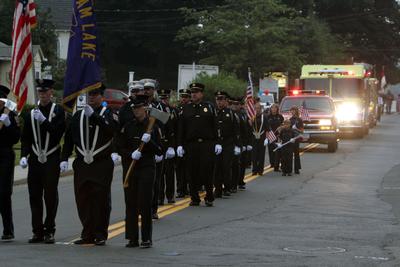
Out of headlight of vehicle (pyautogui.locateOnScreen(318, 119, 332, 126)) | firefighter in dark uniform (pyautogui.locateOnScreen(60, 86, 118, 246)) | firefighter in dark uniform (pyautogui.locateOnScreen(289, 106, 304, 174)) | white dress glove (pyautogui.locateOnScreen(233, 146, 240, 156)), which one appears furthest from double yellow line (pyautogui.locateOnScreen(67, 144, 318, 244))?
headlight of vehicle (pyautogui.locateOnScreen(318, 119, 332, 126))

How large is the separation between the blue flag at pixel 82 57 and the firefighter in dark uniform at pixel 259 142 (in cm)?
1156

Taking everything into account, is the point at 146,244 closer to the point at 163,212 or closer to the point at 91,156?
the point at 91,156

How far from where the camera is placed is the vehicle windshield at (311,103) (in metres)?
32.9

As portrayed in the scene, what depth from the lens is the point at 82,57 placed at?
→ 38.2ft

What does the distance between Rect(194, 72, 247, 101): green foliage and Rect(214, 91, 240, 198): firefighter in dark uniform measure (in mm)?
28712

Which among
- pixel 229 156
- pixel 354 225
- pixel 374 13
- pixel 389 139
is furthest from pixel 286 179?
pixel 374 13

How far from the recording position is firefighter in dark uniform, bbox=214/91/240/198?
17.7 meters

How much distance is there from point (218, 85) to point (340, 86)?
883cm

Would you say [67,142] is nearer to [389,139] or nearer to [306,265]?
[306,265]

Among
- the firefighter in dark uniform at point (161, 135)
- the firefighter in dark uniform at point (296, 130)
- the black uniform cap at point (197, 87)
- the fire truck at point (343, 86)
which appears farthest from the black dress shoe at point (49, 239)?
the fire truck at point (343, 86)

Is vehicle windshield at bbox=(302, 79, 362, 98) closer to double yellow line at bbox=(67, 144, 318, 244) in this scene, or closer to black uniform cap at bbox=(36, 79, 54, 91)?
double yellow line at bbox=(67, 144, 318, 244)

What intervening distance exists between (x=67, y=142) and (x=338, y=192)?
9.32 metres

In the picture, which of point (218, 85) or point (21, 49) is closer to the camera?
point (21, 49)

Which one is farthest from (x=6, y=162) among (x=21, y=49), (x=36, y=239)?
(x=21, y=49)
